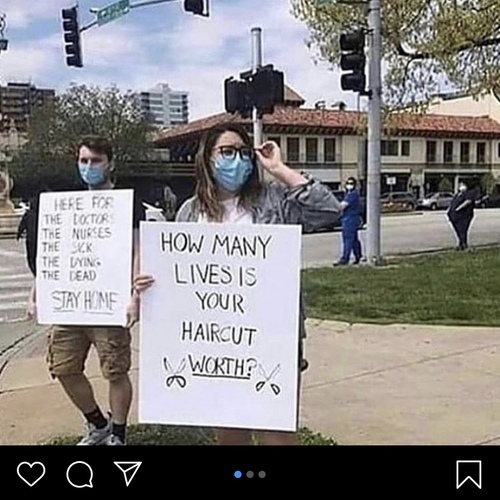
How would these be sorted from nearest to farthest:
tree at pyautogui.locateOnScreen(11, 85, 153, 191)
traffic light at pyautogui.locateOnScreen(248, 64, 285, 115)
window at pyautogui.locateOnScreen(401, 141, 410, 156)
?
traffic light at pyautogui.locateOnScreen(248, 64, 285, 115)
tree at pyautogui.locateOnScreen(11, 85, 153, 191)
window at pyautogui.locateOnScreen(401, 141, 410, 156)

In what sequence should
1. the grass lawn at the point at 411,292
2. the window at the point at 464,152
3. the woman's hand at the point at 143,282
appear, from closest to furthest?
the woman's hand at the point at 143,282
the grass lawn at the point at 411,292
the window at the point at 464,152

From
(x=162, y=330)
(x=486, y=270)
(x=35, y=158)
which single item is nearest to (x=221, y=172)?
(x=162, y=330)

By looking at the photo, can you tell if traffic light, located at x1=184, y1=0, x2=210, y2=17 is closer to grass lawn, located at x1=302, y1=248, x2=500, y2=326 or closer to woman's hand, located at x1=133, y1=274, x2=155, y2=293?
grass lawn, located at x1=302, y1=248, x2=500, y2=326

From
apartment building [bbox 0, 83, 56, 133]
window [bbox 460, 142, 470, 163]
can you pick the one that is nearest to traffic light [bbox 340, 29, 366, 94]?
apartment building [bbox 0, 83, 56, 133]

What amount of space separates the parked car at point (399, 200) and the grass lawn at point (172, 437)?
38.5 m

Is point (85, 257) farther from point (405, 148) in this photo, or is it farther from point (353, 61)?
point (405, 148)

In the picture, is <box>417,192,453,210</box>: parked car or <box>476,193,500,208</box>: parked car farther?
<box>476,193,500,208</box>: parked car

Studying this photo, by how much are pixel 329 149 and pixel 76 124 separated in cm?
1076

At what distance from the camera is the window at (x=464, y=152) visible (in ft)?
172

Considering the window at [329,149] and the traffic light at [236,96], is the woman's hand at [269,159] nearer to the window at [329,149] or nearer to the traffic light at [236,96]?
the traffic light at [236,96]

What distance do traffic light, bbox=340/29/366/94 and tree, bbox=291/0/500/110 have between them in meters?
3.00

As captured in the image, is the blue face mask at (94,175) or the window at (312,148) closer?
the blue face mask at (94,175)

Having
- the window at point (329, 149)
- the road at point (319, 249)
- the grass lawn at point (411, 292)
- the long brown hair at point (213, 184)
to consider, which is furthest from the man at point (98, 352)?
the window at point (329, 149)

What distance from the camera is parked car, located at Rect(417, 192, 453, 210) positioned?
45.6 meters
